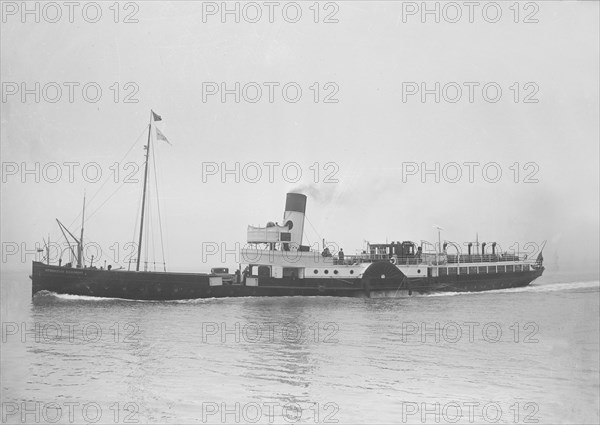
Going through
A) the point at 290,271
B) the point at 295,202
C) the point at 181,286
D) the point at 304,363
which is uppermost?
the point at 295,202

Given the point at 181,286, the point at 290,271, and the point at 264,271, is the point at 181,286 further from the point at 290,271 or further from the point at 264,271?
the point at 290,271

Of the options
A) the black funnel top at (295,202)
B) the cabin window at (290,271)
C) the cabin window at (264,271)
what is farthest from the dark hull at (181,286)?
the black funnel top at (295,202)

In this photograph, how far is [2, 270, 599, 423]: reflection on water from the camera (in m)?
13.0

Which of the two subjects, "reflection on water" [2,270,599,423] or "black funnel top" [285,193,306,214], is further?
"black funnel top" [285,193,306,214]

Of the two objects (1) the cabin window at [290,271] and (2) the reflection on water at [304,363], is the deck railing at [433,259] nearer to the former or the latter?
(1) the cabin window at [290,271]

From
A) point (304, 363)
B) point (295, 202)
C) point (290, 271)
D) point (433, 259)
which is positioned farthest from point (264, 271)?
point (304, 363)

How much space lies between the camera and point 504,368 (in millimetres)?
16047

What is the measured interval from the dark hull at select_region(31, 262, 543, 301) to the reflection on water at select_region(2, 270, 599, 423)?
15.8 ft

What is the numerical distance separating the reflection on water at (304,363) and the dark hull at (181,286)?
4.80 metres

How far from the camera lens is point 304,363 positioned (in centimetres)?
1677

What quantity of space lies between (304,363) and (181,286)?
19836 mm

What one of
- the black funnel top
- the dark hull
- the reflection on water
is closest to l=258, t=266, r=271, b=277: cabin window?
the dark hull

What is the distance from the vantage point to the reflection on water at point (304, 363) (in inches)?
512

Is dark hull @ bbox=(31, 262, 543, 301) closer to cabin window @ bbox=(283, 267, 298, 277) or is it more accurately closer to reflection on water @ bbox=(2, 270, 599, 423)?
cabin window @ bbox=(283, 267, 298, 277)
